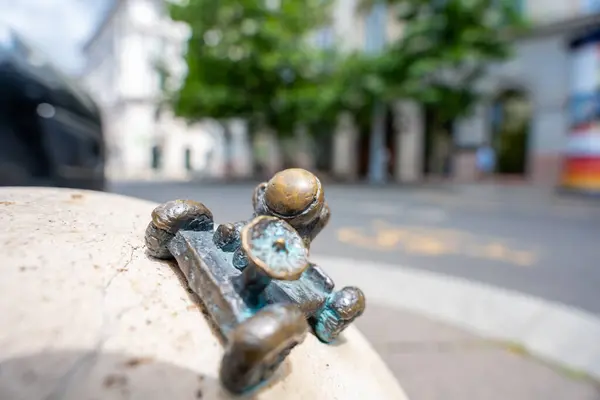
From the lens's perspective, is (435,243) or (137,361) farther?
(435,243)

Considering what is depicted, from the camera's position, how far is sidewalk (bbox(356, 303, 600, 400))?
2.01 metres

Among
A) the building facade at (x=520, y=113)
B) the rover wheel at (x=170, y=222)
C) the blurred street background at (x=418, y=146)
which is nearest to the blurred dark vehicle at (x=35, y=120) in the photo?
the blurred street background at (x=418, y=146)

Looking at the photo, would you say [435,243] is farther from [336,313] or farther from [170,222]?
[170,222]

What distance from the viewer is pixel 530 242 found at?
5.94 meters

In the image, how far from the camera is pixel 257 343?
59 centimetres

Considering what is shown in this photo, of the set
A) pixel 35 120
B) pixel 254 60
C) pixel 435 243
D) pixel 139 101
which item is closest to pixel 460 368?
pixel 35 120

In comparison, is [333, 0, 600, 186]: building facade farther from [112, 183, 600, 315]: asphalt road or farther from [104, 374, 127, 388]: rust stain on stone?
[104, 374, 127, 388]: rust stain on stone

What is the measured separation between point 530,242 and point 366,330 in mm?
4265

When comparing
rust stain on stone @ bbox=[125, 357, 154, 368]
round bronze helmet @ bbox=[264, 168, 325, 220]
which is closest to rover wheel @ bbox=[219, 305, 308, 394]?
rust stain on stone @ bbox=[125, 357, 154, 368]

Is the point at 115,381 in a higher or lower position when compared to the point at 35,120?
lower

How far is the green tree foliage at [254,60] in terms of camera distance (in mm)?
15258

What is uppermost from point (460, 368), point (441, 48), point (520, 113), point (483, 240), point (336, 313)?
point (441, 48)

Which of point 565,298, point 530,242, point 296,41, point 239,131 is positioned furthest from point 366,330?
point 239,131

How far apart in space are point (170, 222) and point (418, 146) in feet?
61.1
